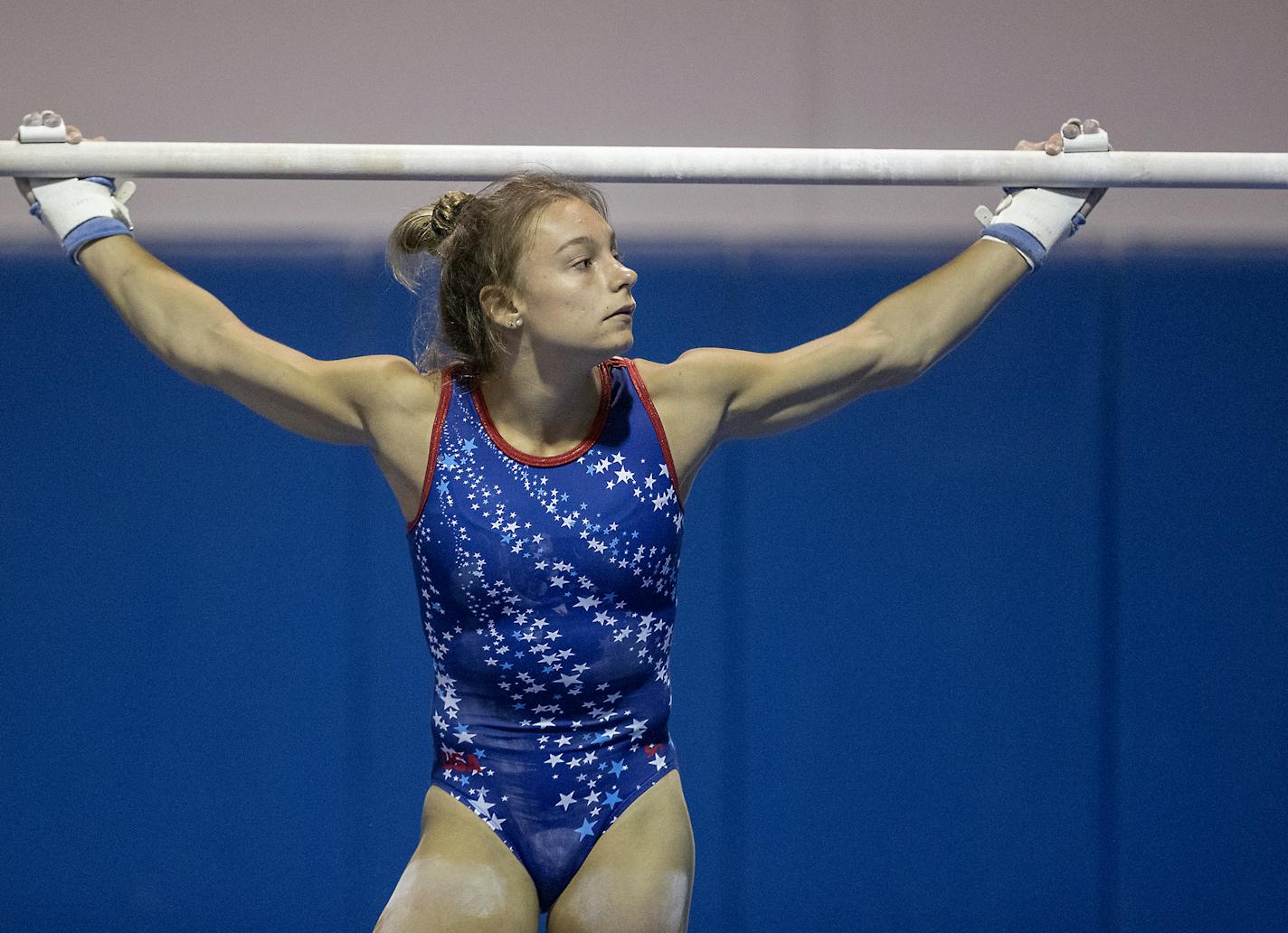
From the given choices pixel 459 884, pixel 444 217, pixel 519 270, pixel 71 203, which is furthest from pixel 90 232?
pixel 459 884

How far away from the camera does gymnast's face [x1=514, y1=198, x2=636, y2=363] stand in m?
1.71

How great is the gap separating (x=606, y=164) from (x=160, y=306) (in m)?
0.60

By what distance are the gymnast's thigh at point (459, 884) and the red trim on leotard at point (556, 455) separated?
1.45 feet

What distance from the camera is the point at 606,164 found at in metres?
1.85

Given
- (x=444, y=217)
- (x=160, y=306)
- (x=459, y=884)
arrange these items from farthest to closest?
(x=444, y=217)
(x=160, y=306)
(x=459, y=884)

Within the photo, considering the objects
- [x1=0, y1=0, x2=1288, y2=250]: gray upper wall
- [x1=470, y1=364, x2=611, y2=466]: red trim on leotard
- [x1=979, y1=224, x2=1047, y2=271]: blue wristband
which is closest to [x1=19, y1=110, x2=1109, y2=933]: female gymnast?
[x1=470, y1=364, x2=611, y2=466]: red trim on leotard

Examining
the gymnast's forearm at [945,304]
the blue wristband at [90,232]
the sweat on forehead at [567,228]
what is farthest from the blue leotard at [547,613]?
the blue wristband at [90,232]

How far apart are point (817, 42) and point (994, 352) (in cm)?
76

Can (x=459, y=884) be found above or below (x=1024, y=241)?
below

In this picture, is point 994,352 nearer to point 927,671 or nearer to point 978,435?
point 978,435

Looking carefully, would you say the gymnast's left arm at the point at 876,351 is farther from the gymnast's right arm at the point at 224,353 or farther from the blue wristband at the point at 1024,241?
the gymnast's right arm at the point at 224,353

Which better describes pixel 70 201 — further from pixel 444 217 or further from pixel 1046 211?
pixel 1046 211

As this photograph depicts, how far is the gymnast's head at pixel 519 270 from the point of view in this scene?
1721 millimetres

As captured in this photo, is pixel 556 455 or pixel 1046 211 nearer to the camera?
pixel 556 455
